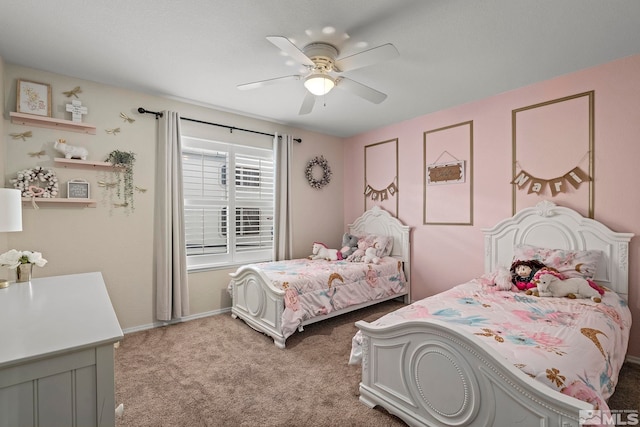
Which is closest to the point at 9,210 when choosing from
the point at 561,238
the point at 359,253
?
the point at 359,253

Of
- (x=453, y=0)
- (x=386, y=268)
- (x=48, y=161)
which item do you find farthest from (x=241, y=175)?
(x=453, y=0)

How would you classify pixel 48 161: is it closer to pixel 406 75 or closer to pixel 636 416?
pixel 406 75

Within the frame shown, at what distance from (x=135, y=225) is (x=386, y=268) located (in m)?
3.02

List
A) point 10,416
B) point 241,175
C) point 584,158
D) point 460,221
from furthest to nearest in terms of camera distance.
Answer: point 241,175 → point 460,221 → point 584,158 → point 10,416

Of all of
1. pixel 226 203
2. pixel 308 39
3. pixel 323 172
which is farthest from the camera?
pixel 323 172

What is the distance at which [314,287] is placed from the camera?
3.13 meters

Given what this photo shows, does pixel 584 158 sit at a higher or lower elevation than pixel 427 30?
lower

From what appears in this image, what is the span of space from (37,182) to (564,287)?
4618 millimetres

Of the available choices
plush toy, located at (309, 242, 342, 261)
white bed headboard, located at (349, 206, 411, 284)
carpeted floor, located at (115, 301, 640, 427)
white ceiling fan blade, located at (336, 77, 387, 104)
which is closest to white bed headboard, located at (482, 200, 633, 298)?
carpeted floor, located at (115, 301, 640, 427)

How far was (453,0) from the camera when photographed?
A: 6.19ft

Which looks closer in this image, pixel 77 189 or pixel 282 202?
pixel 77 189

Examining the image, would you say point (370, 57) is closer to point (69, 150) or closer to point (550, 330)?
point (550, 330)

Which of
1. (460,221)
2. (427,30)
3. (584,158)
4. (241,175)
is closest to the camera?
(427,30)

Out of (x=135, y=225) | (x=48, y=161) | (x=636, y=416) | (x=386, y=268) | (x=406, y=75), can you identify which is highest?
(x=406, y=75)
